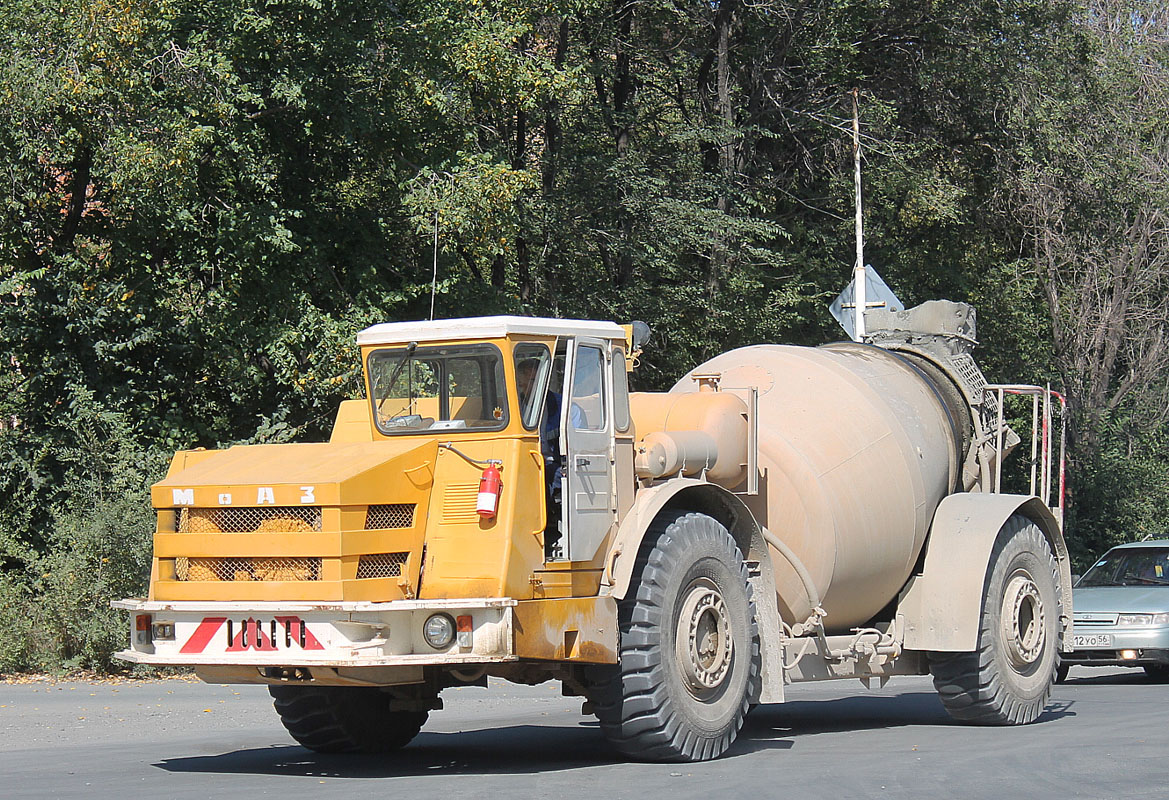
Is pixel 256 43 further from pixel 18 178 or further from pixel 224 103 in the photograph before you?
pixel 18 178

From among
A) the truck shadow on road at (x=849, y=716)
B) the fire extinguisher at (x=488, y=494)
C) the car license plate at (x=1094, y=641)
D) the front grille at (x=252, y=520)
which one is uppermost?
the fire extinguisher at (x=488, y=494)

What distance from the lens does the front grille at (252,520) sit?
31.2 ft

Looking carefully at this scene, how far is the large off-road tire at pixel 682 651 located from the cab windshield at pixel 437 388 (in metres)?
1.42

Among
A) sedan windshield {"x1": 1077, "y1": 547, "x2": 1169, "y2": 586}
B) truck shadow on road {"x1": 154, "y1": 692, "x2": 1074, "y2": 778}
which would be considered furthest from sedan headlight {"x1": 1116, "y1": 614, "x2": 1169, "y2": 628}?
truck shadow on road {"x1": 154, "y1": 692, "x2": 1074, "y2": 778}

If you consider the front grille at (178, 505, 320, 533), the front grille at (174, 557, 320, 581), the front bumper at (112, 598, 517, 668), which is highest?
the front grille at (178, 505, 320, 533)

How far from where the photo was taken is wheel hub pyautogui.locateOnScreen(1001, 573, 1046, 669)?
13523mm

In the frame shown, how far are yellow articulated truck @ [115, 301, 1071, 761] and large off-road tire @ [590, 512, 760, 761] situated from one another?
0.07 ft

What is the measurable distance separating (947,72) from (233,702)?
21486 millimetres

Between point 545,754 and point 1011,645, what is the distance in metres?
4.48

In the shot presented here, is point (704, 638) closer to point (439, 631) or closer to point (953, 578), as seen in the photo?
point (439, 631)

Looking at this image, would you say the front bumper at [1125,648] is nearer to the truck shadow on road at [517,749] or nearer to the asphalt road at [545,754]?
the asphalt road at [545,754]

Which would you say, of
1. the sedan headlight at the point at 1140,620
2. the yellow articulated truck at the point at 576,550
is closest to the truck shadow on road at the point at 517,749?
the yellow articulated truck at the point at 576,550

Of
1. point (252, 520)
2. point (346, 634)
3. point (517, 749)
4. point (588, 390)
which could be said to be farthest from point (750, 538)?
point (252, 520)

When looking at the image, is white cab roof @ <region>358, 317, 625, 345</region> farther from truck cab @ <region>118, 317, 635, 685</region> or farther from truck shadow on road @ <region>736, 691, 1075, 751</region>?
truck shadow on road @ <region>736, 691, 1075, 751</region>
